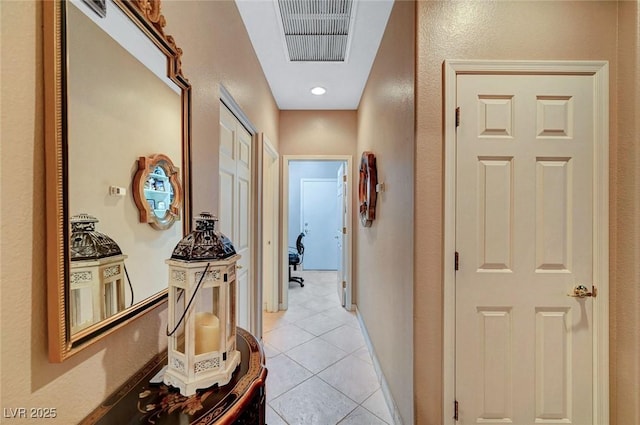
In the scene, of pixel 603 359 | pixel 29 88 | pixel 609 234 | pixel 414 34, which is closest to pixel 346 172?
pixel 414 34

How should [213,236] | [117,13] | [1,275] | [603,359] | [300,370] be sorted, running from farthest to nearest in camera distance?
[300,370] < [603,359] < [213,236] < [117,13] < [1,275]

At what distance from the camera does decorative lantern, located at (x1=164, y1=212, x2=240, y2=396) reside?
732mm

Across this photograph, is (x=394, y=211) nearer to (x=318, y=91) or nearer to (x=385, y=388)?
(x=385, y=388)

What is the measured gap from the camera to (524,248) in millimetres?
1357

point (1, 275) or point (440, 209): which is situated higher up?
point (440, 209)

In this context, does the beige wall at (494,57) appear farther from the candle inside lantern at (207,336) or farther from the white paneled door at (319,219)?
the white paneled door at (319,219)

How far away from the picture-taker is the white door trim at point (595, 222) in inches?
52.6

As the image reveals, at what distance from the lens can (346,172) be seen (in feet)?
11.8

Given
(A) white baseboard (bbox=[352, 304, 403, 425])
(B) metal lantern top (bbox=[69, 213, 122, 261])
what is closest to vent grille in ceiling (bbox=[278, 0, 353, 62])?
(B) metal lantern top (bbox=[69, 213, 122, 261])

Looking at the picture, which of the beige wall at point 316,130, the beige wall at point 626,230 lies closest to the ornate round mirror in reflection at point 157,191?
the beige wall at point 626,230

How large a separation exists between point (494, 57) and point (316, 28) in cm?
128

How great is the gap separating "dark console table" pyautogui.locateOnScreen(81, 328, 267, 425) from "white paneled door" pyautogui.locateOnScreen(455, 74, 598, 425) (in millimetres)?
1080

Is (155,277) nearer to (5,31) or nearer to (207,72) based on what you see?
(5,31)

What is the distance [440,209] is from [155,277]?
1.29m
